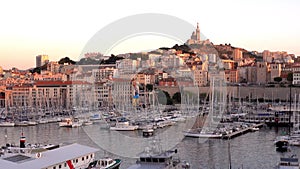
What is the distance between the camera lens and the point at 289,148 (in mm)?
6551

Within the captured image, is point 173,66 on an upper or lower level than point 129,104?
upper

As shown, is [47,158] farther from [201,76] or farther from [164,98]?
[201,76]

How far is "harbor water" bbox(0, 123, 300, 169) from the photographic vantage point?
5.60 m

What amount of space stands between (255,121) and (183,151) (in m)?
3.91

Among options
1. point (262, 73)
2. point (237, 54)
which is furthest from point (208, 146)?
point (237, 54)

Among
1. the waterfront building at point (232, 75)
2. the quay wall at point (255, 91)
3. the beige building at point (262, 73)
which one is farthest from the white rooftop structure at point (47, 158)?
the beige building at point (262, 73)

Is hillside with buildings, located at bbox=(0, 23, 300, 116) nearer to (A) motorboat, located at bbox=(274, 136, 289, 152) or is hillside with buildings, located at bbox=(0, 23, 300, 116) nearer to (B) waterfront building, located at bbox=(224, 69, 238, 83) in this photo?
(B) waterfront building, located at bbox=(224, 69, 238, 83)

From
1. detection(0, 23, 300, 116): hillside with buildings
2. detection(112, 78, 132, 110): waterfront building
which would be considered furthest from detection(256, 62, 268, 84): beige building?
detection(112, 78, 132, 110): waterfront building

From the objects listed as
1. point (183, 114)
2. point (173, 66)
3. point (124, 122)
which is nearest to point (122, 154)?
point (124, 122)

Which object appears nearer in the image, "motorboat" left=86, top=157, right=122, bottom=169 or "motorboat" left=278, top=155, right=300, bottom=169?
"motorboat" left=278, top=155, right=300, bottom=169

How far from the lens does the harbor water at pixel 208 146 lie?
5.60 meters

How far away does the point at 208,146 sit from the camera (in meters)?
6.89

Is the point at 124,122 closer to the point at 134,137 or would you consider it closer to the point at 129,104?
the point at 134,137

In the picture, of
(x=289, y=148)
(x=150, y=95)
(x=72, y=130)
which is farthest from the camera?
(x=150, y=95)
